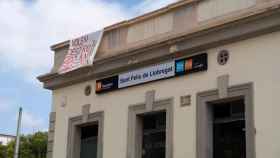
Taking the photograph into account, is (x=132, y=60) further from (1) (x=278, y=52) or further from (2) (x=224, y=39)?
(1) (x=278, y=52)

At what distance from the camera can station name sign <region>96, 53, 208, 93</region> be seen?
15125mm

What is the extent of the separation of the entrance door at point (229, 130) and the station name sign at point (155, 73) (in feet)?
4.04

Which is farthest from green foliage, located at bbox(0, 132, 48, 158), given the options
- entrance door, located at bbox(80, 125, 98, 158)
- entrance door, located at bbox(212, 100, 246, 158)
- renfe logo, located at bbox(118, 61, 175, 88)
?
entrance door, located at bbox(212, 100, 246, 158)

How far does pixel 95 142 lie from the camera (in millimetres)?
18234

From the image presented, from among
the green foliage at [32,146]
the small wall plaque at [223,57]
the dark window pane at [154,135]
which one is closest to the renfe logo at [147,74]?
the dark window pane at [154,135]

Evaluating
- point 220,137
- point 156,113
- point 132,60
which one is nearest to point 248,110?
point 220,137

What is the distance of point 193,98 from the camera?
15.1m

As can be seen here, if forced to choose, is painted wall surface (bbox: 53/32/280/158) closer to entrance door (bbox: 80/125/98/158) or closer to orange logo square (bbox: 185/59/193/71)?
orange logo square (bbox: 185/59/193/71)

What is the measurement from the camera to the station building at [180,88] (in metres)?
13.6

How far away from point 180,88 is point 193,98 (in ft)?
1.85

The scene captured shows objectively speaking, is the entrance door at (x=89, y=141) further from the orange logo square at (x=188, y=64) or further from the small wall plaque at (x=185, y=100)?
the orange logo square at (x=188, y=64)

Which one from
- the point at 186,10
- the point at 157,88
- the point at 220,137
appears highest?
the point at 186,10

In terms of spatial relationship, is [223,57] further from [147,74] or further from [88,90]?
[88,90]

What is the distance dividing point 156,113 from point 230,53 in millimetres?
3114
